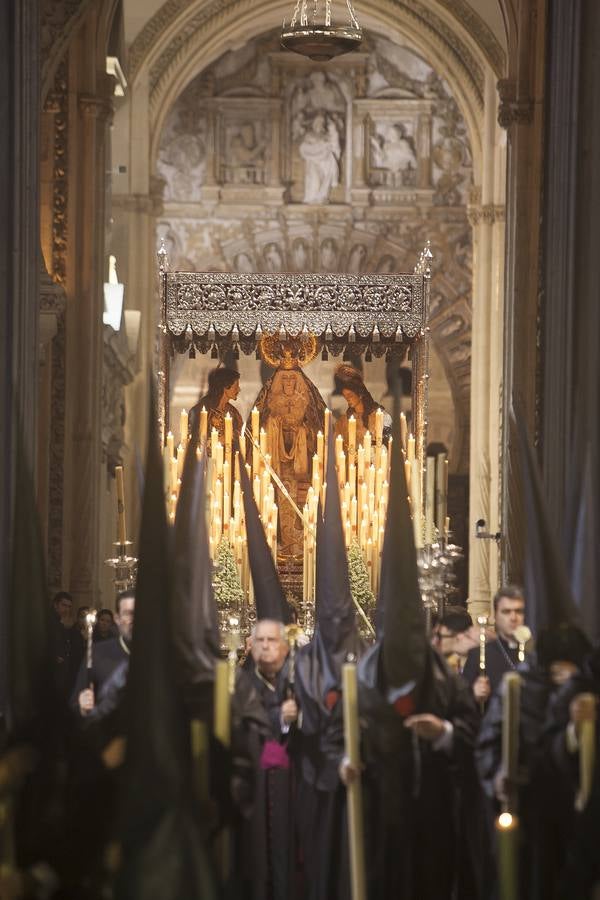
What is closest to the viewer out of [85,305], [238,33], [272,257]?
[85,305]

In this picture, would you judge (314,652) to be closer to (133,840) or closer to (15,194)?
(133,840)

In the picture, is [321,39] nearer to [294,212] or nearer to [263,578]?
[263,578]

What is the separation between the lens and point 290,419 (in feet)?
62.6

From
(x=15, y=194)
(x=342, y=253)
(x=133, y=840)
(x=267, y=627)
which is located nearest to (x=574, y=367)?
(x=15, y=194)

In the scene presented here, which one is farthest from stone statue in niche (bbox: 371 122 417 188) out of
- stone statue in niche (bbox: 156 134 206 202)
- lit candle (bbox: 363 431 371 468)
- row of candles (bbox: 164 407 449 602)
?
lit candle (bbox: 363 431 371 468)

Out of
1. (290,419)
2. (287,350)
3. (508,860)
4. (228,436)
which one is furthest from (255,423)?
(508,860)

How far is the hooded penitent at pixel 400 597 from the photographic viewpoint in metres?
8.81

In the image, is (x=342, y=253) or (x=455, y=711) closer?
(x=455, y=711)

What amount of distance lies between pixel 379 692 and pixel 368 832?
29.0 inches

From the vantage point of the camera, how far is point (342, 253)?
97.3 feet

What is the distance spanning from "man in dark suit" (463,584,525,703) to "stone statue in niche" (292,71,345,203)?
19.6 metres

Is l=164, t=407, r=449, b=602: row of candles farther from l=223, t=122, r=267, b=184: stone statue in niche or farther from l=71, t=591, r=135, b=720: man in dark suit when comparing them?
l=223, t=122, r=267, b=184: stone statue in niche

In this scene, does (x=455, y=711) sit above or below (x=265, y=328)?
below

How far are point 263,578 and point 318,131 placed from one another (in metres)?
19.4
